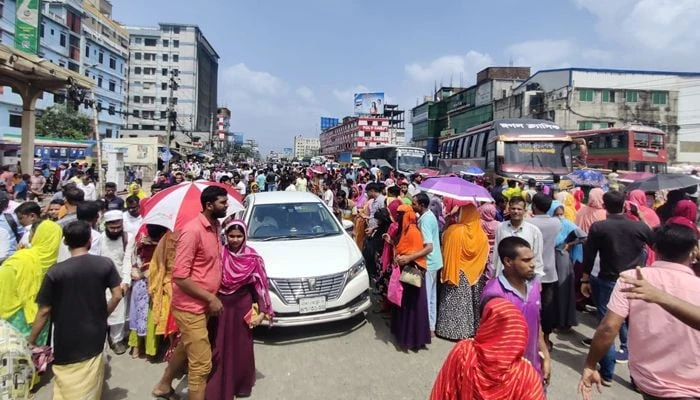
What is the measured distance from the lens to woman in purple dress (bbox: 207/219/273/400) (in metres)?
3.28

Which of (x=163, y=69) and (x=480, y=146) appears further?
(x=163, y=69)

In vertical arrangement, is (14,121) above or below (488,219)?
above

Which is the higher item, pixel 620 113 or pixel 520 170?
pixel 620 113

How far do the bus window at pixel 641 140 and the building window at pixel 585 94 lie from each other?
675 inches

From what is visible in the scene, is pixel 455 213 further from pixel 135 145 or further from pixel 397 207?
pixel 135 145

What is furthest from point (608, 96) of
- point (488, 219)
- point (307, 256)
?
point (307, 256)

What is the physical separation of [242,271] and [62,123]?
139ft

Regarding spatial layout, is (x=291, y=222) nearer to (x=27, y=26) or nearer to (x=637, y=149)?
A: (x=27, y=26)

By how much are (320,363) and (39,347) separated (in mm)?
2366

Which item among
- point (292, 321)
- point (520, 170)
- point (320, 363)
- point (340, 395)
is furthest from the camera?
point (520, 170)

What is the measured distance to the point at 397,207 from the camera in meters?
4.88

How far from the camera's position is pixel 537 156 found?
1437 centimetres

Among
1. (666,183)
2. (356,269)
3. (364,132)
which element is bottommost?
(356,269)

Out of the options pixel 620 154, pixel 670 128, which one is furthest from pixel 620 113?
pixel 620 154
